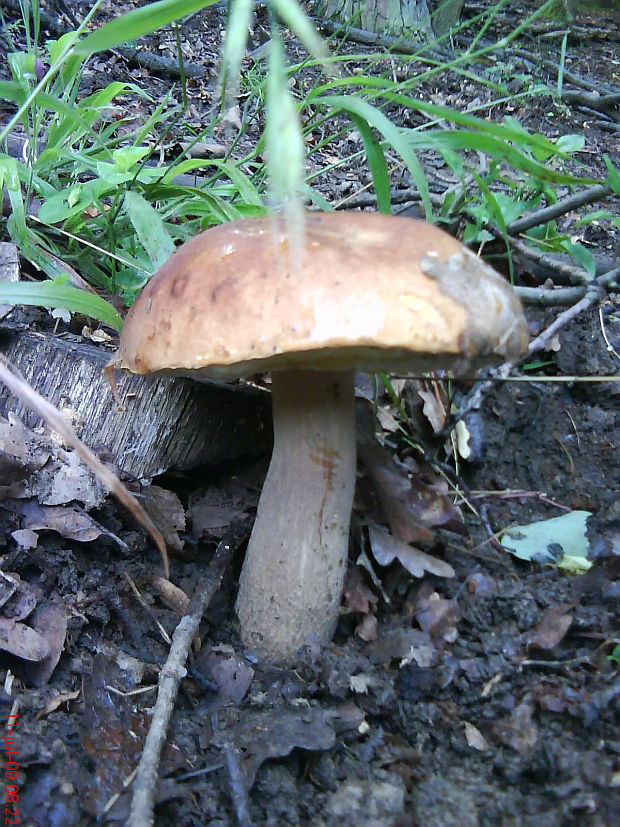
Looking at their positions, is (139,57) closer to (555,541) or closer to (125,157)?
(125,157)

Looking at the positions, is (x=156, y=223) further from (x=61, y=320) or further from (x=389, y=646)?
(x=389, y=646)

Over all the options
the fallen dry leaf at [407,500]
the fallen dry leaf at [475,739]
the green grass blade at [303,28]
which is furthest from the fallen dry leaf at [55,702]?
the green grass blade at [303,28]

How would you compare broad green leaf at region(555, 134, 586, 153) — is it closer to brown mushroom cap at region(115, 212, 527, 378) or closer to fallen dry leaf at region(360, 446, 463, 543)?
brown mushroom cap at region(115, 212, 527, 378)

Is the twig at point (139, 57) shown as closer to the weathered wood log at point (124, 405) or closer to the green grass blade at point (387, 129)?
the green grass blade at point (387, 129)

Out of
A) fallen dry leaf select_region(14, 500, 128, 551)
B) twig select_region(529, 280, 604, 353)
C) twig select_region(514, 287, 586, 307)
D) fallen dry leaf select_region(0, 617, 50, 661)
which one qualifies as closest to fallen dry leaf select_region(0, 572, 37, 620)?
fallen dry leaf select_region(0, 617, 50, 661)

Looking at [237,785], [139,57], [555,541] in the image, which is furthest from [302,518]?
[139,57]

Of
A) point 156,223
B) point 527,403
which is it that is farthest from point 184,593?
point 527,403
